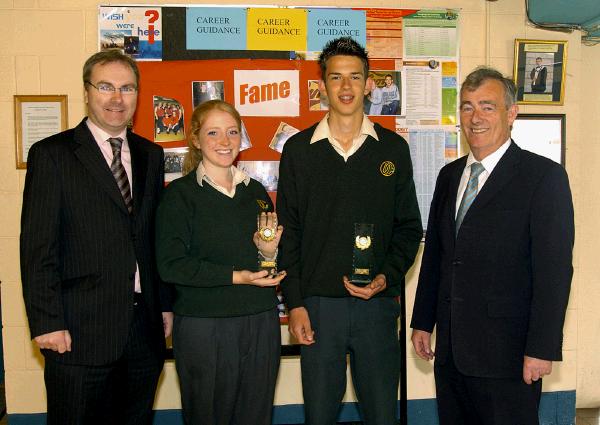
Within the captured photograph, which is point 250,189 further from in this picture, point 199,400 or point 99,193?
point 199,400

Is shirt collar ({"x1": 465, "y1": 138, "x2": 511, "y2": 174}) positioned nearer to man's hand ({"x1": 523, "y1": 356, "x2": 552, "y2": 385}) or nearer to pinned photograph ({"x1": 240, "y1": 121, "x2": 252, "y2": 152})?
man's hand ({"x1": 523, "y1": 356, "x2": 552, "y2": 385})

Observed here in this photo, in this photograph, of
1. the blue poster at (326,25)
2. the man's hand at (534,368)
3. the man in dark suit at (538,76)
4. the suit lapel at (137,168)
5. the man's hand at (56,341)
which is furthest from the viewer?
the man in dark suit at (538,76)

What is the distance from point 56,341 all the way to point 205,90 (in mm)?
1790

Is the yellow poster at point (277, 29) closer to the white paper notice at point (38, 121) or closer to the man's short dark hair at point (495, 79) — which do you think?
the white paper notice at point (38, 121)

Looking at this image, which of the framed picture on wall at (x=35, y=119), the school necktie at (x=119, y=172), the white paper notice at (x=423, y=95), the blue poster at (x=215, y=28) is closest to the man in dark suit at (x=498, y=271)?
the school necktie at (x=119, y=172)

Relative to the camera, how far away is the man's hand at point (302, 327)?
2.26m

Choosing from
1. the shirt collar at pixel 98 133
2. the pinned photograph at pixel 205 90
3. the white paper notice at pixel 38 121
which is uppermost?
the pinned photograph at pixel 205 90

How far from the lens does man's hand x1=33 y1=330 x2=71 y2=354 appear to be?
2.03m

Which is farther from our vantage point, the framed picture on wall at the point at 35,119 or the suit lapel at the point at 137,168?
the framed picture on wall at the point at 35,119

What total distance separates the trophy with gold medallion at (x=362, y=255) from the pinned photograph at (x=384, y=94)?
4.60 feet

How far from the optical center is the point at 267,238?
2199mm

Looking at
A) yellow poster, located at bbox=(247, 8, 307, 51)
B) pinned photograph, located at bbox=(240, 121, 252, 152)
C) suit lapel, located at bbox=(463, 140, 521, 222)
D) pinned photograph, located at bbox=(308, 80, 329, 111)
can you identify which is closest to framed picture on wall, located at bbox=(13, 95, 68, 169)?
pinned photograph, located at bbox=(240, 121, 252, 152)

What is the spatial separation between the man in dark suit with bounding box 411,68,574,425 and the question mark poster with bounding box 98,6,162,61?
192 centimetres

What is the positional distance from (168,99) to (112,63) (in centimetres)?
115
